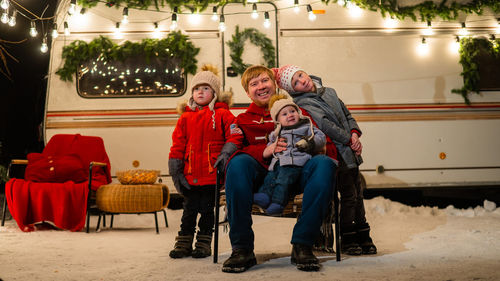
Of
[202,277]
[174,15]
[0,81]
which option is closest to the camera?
[202,277]

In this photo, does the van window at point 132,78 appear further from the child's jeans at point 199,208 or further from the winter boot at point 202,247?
the winter boot at point 202,247

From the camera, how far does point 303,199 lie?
9.60 ft

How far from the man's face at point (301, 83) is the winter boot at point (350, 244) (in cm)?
109

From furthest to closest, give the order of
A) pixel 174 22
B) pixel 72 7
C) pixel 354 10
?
pixel 354 10, pixel 174 22, pixel 72 7

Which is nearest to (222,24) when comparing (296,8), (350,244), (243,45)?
(243,45)

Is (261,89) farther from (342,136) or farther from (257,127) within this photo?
(342,136)

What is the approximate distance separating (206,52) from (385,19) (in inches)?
92.7

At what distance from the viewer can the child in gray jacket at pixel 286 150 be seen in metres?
2.97

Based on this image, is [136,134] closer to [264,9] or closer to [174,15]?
[174,15]

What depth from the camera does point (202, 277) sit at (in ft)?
9.01

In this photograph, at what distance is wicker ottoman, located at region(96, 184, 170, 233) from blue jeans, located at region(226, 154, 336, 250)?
7.76 feet

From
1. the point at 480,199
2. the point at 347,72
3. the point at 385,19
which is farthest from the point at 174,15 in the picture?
the point at 480,199

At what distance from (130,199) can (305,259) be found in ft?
9.17

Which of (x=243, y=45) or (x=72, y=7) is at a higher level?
(x=72, y=7)
